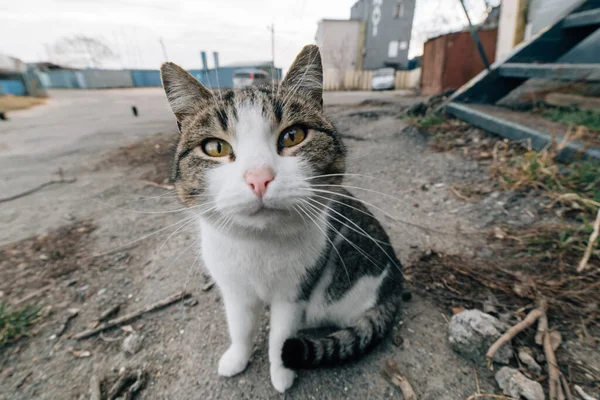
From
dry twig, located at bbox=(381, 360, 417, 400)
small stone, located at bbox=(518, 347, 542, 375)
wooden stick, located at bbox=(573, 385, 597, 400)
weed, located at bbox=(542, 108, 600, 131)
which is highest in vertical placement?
weed, located at bbox=(542, 108, 600, 131)

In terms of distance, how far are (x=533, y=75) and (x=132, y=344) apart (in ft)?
14.6

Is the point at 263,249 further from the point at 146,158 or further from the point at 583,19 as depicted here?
the point at 583,19

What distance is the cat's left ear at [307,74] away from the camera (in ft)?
4.38

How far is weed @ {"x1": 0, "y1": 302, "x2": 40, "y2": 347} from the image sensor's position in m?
1.60

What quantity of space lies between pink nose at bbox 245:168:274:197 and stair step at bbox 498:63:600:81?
134 inches

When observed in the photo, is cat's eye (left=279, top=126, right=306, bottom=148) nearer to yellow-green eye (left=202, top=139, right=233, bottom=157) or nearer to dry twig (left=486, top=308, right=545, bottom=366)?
yellow-green eye (left=202, top=139, right=233, bottom=157)

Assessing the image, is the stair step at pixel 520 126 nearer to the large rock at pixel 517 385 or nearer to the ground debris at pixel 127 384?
the large rock at pixel 517 385

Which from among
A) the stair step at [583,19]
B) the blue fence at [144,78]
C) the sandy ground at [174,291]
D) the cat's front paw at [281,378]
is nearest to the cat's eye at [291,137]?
the sandy ground at [174,291]

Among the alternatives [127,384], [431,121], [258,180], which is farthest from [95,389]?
[431,121]

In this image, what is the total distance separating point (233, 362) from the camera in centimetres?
145

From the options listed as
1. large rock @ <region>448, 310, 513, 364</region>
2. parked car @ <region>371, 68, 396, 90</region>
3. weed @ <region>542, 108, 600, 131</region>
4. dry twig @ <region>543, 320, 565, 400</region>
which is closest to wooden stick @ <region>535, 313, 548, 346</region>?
dry twig @ <region>543, 320, 565, 400</region>

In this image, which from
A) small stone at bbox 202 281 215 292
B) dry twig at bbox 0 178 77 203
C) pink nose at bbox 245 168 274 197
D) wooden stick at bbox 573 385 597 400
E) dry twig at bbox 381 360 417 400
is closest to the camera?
pink nose at bbox 245 168 274 197

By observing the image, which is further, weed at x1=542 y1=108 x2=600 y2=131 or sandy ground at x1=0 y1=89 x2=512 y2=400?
weed at x1=542 y1=108 x2=600 y2=131

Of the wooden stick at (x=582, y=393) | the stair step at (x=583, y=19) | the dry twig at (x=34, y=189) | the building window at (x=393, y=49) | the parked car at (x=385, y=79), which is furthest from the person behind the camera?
the building window at (x=393, y=49)
